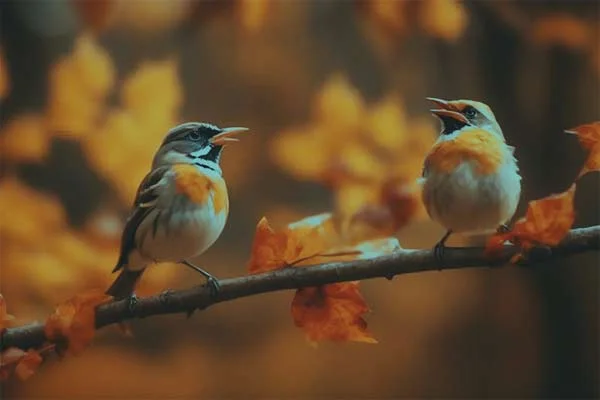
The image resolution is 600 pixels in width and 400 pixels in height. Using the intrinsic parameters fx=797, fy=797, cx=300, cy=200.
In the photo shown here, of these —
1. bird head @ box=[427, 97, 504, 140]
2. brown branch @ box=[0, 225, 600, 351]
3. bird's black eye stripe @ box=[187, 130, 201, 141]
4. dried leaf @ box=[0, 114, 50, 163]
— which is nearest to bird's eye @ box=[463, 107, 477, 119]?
bird head @ box=[427, 97, 504, 140]

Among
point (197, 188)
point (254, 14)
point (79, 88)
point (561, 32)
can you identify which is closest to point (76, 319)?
point (197, 188)

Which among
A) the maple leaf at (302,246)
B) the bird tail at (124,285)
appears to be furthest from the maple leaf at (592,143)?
the bird tail at (124,285)

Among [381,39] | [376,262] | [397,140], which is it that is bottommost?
[376,262]

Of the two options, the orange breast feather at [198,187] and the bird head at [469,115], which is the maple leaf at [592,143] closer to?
the bird head at [469,115]

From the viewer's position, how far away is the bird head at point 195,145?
2.07ft

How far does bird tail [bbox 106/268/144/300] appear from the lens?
0.67m

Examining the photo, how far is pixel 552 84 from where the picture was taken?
86 cm

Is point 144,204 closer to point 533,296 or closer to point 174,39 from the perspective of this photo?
point 174,39

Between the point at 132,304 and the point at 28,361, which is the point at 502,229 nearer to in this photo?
the point at 132,304

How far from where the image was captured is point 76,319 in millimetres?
666

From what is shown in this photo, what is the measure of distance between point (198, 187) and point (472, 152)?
210 millimetres

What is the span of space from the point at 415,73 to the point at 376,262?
0.33 meters

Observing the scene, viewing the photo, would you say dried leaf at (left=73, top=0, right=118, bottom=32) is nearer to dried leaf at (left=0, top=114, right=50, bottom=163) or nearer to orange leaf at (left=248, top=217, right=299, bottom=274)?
dried leaf at (left=0, top=114, right=50, bottom=163)

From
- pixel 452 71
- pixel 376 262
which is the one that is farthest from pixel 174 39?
pixel 376 262
